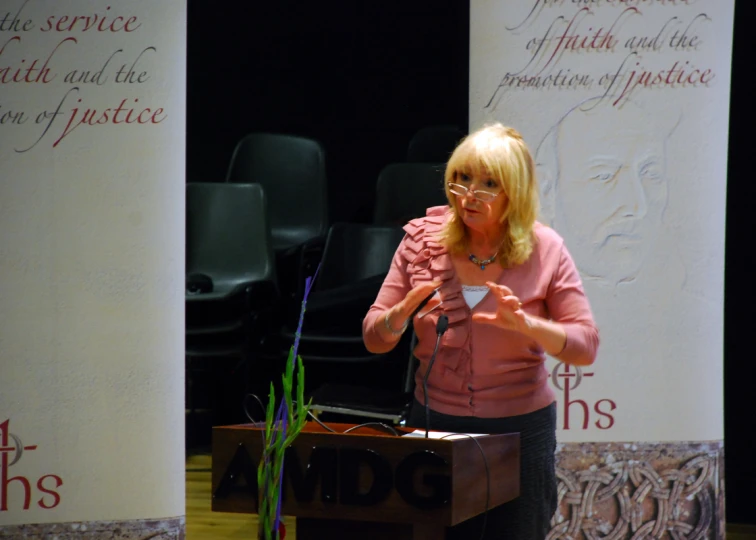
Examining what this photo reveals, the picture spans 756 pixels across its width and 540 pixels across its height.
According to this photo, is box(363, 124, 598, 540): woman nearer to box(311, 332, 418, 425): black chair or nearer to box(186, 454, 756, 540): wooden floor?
box(311, 332, 418, 425): black chair

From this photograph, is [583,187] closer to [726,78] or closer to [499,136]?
[726,78]

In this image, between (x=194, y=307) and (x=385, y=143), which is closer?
(x=194, y=307)

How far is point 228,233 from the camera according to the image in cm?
467

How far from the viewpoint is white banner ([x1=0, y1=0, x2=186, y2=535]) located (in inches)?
110

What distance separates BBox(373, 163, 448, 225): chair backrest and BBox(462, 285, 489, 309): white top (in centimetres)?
266

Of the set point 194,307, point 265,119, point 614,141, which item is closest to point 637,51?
point 614,141

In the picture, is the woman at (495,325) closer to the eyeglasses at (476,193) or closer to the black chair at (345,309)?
the eyeglasses at (476,193)

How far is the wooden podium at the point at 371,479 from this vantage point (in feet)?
5.45

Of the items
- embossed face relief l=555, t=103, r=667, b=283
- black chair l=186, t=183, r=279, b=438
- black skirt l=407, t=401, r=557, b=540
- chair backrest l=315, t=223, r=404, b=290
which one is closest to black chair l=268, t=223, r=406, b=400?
chair backrest l=315, t=223, r=404, b=290

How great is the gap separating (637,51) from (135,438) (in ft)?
5.45

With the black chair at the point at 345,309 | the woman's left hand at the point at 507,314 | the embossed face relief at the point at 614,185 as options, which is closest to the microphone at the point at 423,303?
the woman's left hand at the point at 507,314

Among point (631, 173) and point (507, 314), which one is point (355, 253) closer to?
point (631, 173)

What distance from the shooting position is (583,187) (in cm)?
302

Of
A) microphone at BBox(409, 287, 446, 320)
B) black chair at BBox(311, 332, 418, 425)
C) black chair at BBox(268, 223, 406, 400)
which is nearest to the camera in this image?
microphone at BBox(409, 287, 446, 320)
